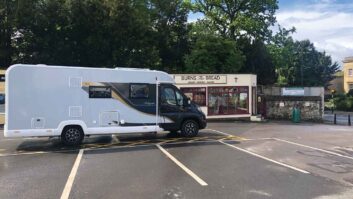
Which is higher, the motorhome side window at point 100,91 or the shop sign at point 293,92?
the shop sign at point 293,92

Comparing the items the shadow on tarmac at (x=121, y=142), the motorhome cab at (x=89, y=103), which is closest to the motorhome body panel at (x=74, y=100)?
the motorhome cab at (x=89, y=103)

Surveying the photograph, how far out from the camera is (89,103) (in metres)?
16.3

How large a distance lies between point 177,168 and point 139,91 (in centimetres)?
626

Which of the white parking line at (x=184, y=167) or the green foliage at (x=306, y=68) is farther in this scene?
the green foliage at (x=306, y=68)

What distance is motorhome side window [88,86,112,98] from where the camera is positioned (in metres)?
16.4

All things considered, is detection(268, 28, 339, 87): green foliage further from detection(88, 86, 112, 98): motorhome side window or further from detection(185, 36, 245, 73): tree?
detection(88, 86, 112, 98): motorhome side window

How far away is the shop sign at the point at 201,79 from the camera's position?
95.7 ft

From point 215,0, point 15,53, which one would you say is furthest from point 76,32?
point 215,0

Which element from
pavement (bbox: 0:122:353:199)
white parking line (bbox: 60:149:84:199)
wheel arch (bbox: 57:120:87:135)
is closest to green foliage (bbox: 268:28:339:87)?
pavement (bbox: 0:122:353:199)

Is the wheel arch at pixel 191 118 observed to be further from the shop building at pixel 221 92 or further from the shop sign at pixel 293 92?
the shop sign at pixel 293 92

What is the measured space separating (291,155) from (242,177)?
4.11m

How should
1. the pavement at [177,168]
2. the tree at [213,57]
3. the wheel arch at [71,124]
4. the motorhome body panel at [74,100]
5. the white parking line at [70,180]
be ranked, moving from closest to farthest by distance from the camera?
the white parking line at [70,180] → the pavement at [177,168] → the motorhome body panel at [74,100] → the wheel arch at [71,124] → the tree at [213,57]

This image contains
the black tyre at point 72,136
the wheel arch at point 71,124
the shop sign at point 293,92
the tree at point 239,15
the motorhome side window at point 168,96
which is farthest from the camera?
the tree at point 239,15

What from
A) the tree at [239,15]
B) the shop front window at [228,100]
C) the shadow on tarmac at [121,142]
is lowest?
the shadow on tarmac at [121,142]
